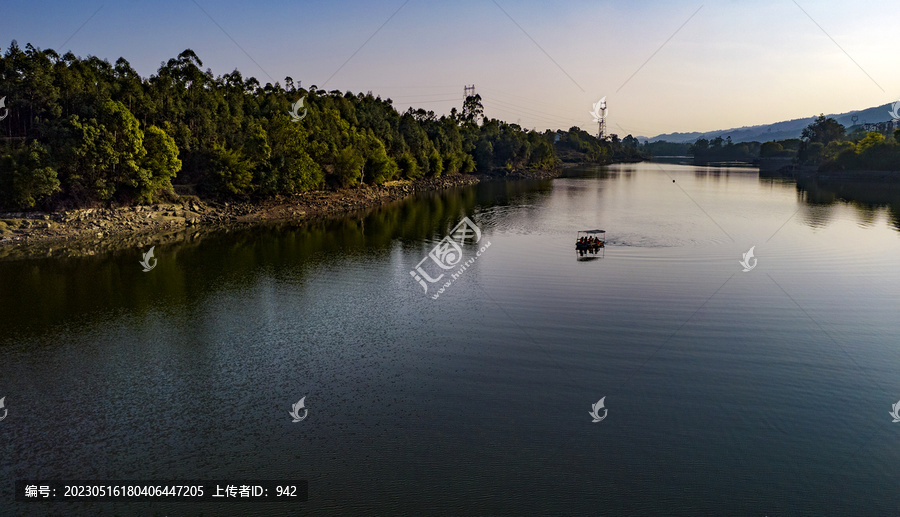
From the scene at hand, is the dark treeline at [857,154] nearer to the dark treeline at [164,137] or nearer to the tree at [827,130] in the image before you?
the tree at [827,130]

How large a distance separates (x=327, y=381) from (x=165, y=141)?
51.0 metres

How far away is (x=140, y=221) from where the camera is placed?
196ft

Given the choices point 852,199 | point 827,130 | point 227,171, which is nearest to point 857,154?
point 852,199

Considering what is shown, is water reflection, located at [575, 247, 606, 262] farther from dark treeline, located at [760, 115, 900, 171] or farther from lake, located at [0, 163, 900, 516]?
dark treeline, located at [760, 115, 900, 171]

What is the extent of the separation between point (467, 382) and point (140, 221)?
51.1 meters

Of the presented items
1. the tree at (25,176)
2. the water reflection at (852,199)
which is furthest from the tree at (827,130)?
the tree at (25,176)

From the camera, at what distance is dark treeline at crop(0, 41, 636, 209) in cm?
5431

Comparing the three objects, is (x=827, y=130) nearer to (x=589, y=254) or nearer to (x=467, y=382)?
(x=589, y=254)

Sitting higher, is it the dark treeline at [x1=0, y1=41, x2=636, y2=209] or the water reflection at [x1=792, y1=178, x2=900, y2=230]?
the dark treeline at [x1=0, y1=41, x2=636, y2=209]

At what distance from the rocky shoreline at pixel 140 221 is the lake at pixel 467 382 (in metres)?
7.03

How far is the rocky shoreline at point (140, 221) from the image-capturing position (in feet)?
164

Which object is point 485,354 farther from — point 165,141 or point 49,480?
point 165,141

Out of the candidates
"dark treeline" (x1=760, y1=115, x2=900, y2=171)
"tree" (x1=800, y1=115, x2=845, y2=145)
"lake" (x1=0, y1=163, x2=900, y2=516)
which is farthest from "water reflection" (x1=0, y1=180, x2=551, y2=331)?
"tree" (x1=800, y1=115, x2=845, y2=145)

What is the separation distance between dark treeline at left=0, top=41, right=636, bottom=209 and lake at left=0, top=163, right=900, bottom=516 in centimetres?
1492
